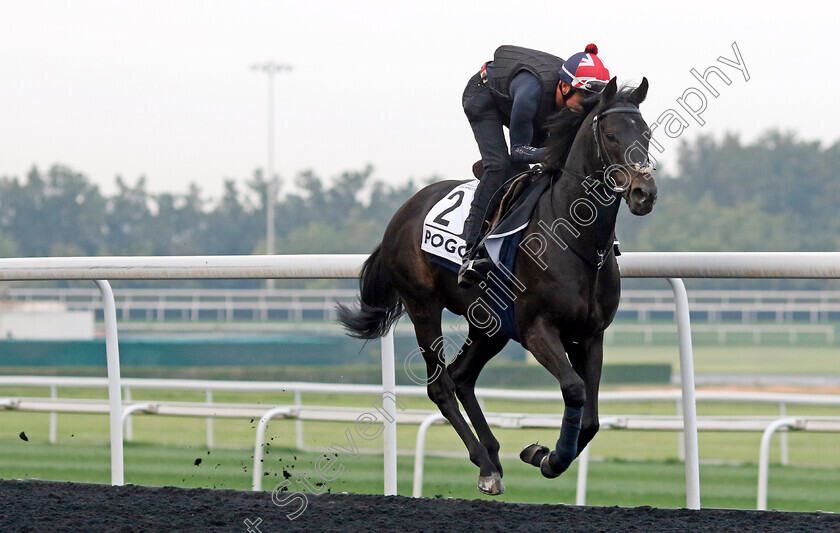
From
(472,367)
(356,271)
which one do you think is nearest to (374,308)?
(356,271)

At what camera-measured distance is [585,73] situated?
360 cm

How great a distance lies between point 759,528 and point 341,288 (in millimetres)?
34362

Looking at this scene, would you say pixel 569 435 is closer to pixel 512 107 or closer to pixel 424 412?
pixel 512 107

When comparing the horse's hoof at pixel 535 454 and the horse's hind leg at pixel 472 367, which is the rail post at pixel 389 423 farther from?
the horse's hoof at pixel 535 454

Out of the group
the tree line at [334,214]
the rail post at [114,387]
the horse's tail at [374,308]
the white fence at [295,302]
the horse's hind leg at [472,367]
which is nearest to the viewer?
the horse's hind leg at [472,367]

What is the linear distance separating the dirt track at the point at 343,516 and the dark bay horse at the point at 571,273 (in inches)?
8.1

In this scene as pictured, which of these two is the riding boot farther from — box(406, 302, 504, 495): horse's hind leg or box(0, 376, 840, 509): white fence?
box(0, 376, 840, 509): white fence

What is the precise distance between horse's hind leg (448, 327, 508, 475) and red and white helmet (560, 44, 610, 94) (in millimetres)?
939

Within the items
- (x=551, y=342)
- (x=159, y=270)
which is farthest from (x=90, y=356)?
(x=551, y=342)

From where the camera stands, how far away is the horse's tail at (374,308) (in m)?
4.31

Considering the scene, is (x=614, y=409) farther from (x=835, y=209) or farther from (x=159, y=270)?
(x=835, y=209)

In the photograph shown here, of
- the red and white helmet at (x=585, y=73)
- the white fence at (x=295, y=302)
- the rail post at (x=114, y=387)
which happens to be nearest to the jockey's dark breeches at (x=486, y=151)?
the red and white helmet at (x=585, y=73)

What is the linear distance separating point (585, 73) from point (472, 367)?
3.73ft

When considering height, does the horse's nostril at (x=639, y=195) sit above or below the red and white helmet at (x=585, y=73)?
below
